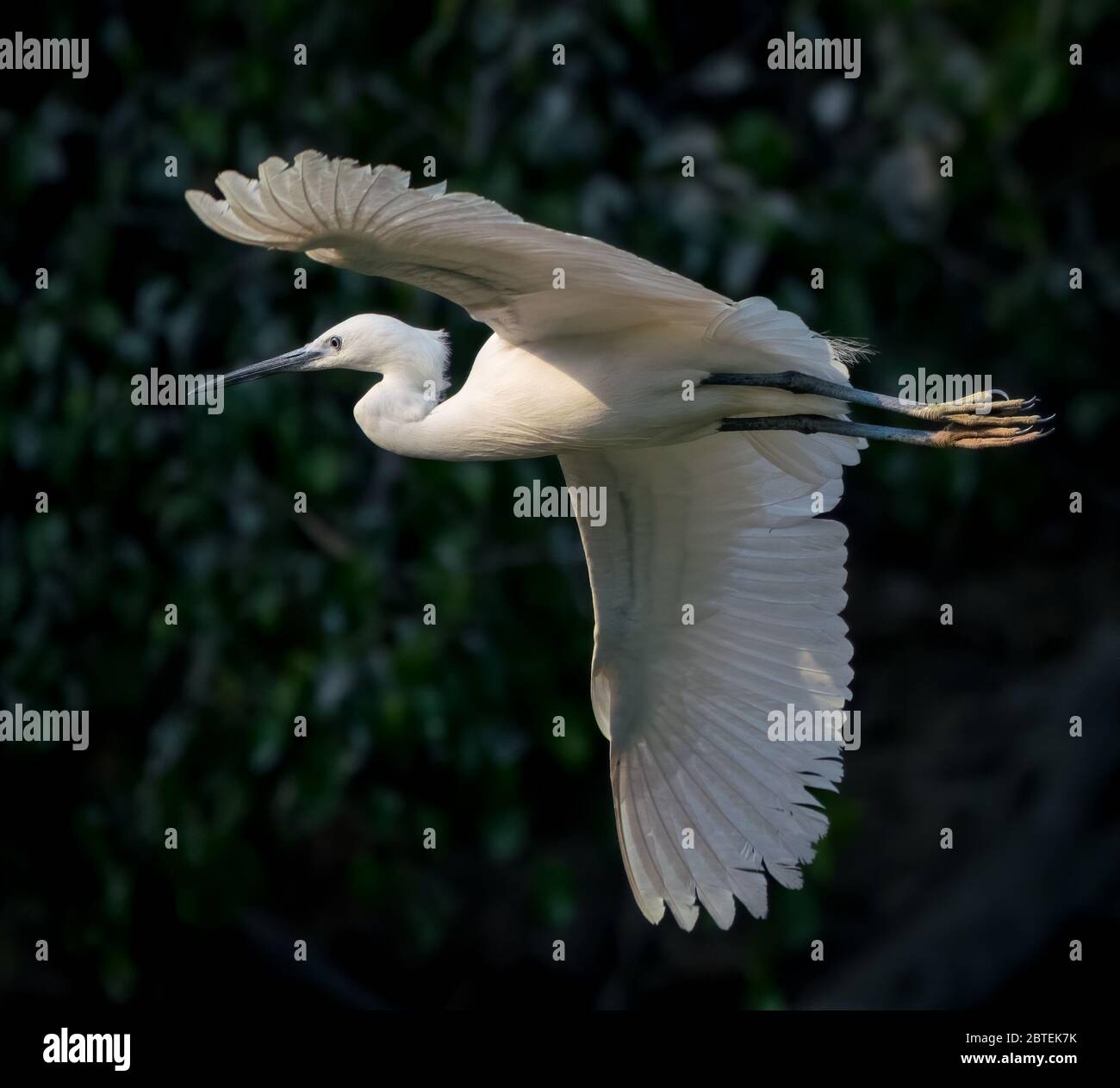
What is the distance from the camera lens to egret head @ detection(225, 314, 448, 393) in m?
3.92

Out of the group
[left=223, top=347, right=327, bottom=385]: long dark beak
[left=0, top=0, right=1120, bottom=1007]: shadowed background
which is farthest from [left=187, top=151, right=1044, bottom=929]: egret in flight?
[left=0, top=0, right=1120, bottom=1007]: shadowed background

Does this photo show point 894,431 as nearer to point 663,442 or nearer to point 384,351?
point 663,442

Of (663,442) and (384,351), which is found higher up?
(384,351)

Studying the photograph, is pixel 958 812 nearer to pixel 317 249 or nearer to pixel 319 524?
pixel 319 524

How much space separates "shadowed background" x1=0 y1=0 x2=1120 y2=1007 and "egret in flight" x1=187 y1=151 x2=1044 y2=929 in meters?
1.21

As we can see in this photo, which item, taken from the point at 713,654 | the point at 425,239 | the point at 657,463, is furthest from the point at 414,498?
the point at 425,239

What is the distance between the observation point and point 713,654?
4.41m

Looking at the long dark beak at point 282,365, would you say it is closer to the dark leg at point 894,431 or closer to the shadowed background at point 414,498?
the dark leg at point 894,431

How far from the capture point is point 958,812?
7.32 metres

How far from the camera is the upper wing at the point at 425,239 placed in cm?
319

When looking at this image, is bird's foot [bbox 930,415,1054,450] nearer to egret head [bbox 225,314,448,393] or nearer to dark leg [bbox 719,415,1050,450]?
dark leg [bbox 719,415,1050,450]

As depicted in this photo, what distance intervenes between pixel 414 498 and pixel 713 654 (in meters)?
1.59
